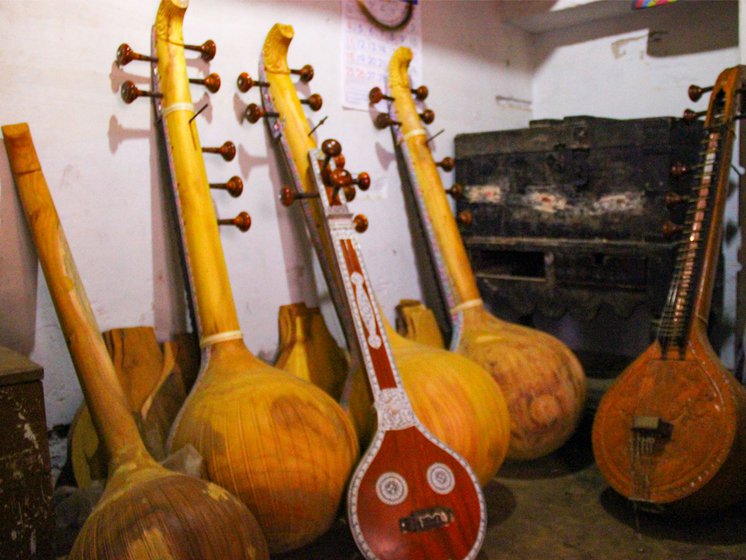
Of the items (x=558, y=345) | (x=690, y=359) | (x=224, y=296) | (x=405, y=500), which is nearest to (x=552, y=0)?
(x=558, y=345)

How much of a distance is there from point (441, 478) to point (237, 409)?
0.56 metres

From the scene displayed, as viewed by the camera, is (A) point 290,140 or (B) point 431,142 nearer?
(A) point 290,140

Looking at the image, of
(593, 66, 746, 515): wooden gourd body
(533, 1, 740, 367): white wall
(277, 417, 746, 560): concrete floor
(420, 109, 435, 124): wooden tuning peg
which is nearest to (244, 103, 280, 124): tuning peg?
(420, 109, 435, 124): wooden tuning peg

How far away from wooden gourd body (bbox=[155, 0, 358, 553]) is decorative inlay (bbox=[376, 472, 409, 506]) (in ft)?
0.34

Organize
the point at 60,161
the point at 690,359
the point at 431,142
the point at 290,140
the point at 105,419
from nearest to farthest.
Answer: the point at 105,419 < the point at 60,161 < the point at 690,359 < the point at 290,140 < the point at 431,142

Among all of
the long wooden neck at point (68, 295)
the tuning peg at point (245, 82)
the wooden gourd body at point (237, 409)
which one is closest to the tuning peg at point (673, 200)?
the wooden gourd body at point (237, 409)

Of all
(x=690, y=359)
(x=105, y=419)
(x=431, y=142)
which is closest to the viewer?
(x=105, y=419)

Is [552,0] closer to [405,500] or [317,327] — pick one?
[317,327]

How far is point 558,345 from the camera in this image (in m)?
2.62

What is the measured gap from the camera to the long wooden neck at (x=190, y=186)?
211 centimetres

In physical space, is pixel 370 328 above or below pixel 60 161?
below

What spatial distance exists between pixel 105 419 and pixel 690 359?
5.42 feet

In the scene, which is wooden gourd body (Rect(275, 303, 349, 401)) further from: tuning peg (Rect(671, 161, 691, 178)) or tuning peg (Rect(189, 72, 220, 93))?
tuning peg (Rect(671, 161, 691, 178))

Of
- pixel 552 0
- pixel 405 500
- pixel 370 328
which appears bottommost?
pixel 405 500
